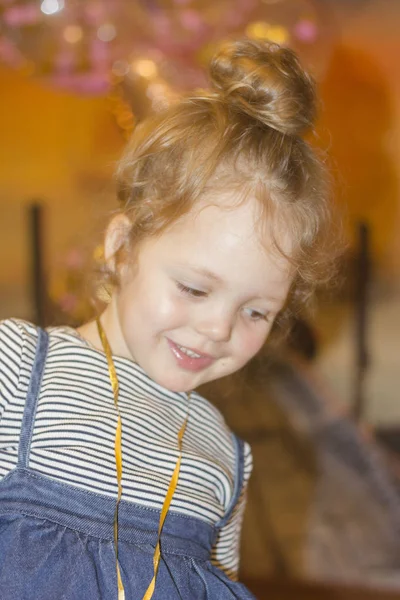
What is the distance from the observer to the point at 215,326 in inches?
29.1

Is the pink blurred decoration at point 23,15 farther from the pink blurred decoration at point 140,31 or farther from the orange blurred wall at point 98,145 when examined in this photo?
the orange blurred wall at point 98,145

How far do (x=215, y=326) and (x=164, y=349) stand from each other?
2.7 inches

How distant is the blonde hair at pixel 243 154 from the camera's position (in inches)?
29.6

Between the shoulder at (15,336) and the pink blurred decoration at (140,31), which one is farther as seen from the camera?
the pink blurred decoration at (140,31)

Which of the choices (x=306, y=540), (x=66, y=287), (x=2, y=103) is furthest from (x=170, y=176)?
(x=2, y=103)

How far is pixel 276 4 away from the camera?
1769mm

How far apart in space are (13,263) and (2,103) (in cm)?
59

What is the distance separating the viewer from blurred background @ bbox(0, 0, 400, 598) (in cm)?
167

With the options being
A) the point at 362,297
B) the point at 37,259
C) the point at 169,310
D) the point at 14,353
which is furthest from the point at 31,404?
the point at 362,297

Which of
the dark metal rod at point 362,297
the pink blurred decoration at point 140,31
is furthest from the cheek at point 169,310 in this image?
the dark metal rod at point 362,297

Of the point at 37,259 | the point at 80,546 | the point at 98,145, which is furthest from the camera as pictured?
the point at 98,145

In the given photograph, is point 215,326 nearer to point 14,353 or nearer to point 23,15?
point 14,353

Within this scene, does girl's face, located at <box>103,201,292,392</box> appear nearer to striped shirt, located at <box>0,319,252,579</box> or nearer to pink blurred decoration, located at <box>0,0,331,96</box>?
striped shirt, located at <box>0,319,252,579</box>

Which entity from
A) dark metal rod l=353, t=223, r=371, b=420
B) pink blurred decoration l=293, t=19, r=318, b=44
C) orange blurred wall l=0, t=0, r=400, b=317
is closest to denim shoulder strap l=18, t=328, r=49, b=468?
pink blurred decoration l=293, t=19, r=318, b=44
